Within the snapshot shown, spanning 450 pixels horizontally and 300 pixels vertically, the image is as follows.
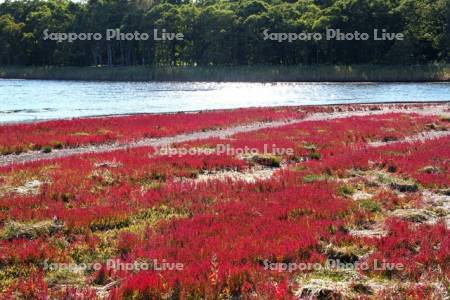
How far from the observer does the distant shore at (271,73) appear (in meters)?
93.6

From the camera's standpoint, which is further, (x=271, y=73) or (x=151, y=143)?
(x=271, y=73)

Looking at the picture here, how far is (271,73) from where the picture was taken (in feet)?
335

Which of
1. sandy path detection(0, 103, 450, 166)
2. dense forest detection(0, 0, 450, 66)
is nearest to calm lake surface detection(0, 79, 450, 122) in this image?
sandy path detection(0, 103, 450, 166)

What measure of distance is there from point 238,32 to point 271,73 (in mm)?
18996

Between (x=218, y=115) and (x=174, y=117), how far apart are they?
11.2ft

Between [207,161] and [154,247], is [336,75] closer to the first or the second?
[207,161]

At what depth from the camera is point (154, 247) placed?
400 inches

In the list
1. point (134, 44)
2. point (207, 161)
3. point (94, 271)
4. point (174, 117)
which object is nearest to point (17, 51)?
point (134, 44)

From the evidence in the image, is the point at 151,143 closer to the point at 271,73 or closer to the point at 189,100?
the point at 189,100

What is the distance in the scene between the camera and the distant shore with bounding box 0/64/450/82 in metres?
93.6

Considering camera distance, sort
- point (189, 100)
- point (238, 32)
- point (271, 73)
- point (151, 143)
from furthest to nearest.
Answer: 1. point (238, 32)
2. point (271, 73)
3. point (189, 100)
4. point (151, 143)

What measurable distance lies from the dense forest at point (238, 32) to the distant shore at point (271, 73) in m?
7.01

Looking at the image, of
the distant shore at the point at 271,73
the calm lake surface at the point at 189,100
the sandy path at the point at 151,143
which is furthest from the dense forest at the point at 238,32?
the sandy path at the point at 151,143

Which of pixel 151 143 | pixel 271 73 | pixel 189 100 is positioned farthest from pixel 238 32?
pixel 151 143
